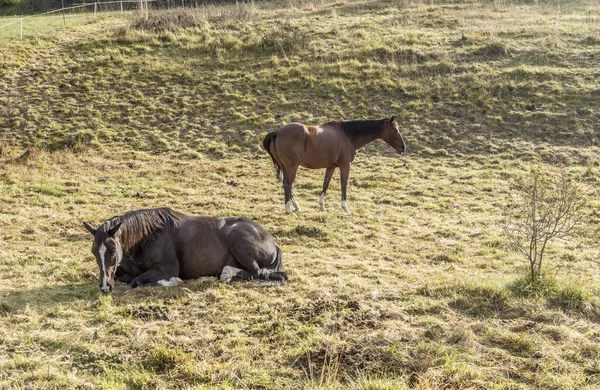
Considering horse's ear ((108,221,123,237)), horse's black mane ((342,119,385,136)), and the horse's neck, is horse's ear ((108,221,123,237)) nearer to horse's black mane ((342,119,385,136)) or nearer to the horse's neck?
horse's black mane ((342,119,385,136))

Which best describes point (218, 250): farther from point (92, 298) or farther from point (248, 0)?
point (248, 0)

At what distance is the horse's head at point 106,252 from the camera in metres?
6.15

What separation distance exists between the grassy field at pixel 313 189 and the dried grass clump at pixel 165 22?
0.12 meters

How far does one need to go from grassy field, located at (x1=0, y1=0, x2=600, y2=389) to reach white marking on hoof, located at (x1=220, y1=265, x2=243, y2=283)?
Result: 0.54 ft

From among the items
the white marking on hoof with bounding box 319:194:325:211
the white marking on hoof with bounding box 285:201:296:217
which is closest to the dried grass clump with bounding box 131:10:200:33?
the white marking on hoof with bounding box 319:194:325:211

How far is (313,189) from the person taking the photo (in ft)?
44.4

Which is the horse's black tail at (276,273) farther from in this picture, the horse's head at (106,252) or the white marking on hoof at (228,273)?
the horse's head at (106,252)

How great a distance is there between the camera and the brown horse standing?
1134cm

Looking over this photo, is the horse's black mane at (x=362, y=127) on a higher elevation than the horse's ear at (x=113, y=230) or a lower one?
higher

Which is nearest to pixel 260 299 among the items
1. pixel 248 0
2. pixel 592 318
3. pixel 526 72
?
pixel 592 318

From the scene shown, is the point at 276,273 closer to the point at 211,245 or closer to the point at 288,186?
the point at 211,245

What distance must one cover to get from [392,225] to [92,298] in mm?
6198

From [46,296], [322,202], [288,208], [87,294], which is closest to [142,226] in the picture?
[87,294]

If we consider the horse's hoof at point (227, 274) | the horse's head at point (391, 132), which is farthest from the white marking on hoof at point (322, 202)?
the horse's hoof at point (227, 274)
